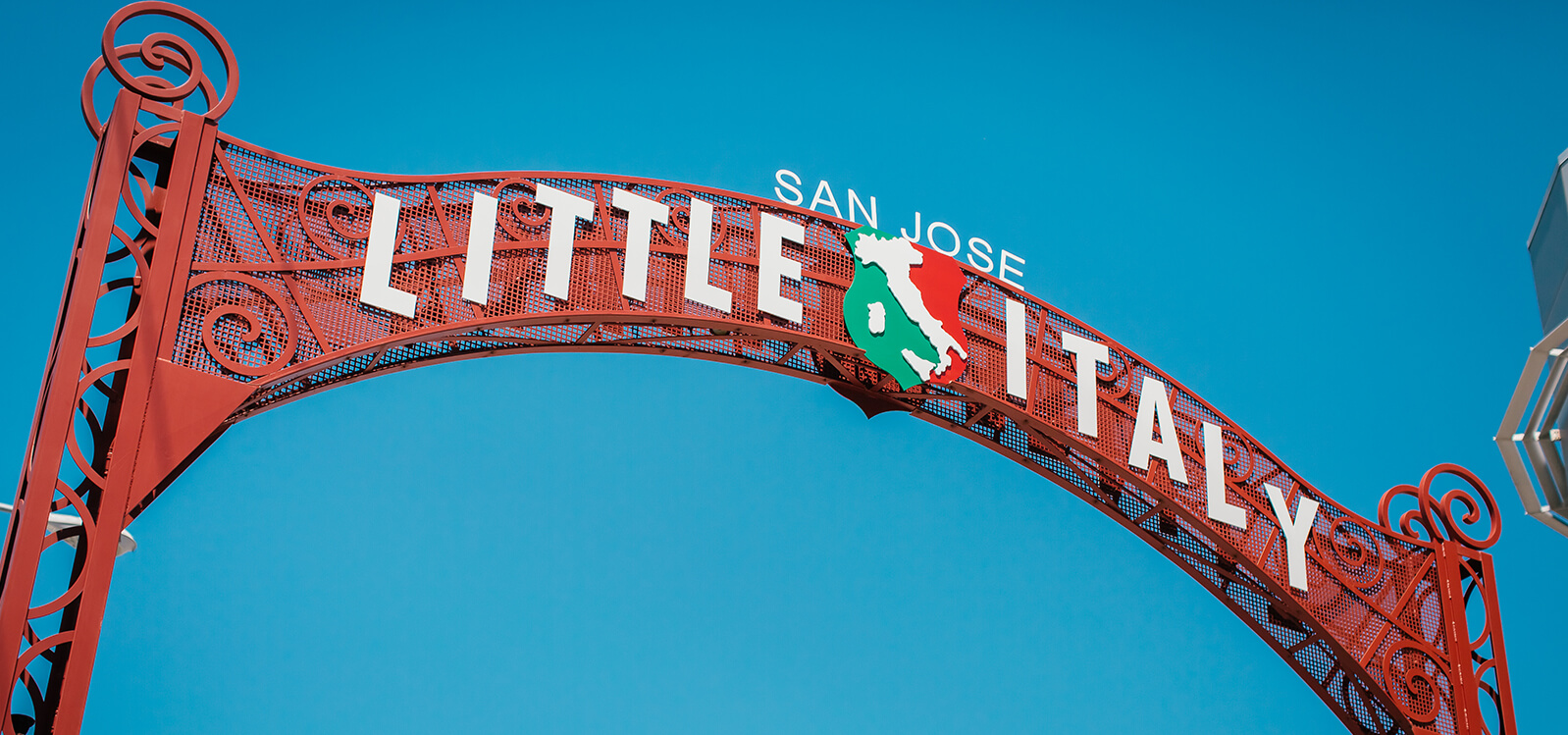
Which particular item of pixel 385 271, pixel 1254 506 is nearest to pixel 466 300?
pixel 385 271

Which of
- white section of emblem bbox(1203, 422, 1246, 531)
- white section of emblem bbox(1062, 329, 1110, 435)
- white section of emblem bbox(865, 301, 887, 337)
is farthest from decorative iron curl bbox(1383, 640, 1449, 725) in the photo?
white section of emblem bbox(865, 301, 887, 337)

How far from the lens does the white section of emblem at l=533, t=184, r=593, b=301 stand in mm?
8562

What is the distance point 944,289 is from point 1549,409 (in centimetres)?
414

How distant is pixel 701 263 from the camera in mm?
9203

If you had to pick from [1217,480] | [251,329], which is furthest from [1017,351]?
[251,329]

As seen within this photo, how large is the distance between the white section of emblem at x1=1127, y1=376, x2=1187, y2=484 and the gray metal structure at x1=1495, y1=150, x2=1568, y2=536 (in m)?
2.25

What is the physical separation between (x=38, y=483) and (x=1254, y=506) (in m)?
8.66

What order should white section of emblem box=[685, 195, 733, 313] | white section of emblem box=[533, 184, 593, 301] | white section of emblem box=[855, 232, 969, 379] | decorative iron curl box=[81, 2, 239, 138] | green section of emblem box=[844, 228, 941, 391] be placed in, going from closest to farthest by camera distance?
decorative iron curl box=[81, 2, 239, 138], white section of emblem box=[533, 184, 593, 301], white section of emblem box=[685, 195, 733, 313], green section of emblem box=[844, 228, 941, 391], white section of emblem box=[855, 232, 969, 379]

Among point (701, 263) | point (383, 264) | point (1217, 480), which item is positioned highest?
point (701, 263)

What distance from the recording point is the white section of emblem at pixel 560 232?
8.56 meters

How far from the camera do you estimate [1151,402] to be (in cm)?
1093

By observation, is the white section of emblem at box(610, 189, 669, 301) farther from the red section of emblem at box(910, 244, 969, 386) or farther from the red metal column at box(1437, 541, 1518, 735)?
the red metal column at box(1437, 541, 1518, 735)

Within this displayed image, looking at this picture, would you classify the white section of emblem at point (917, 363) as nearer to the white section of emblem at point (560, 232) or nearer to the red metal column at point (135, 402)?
the white section of emblem at point (560, 232)

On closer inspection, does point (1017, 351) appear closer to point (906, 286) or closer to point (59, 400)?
point (906, 286)
